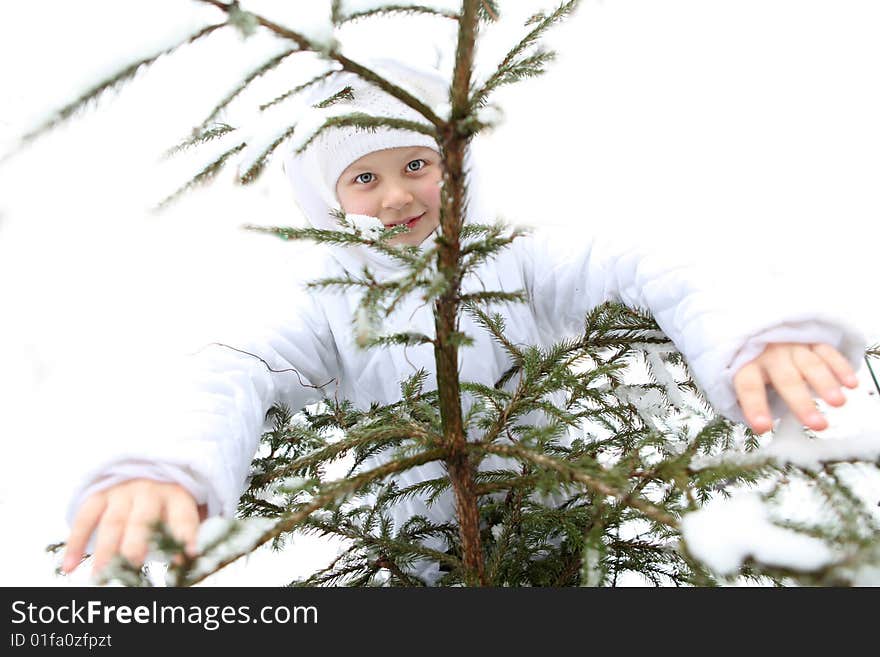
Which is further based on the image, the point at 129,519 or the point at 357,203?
the point at 357,203

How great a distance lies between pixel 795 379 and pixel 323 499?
48 centimetres

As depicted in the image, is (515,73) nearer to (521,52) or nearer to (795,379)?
(521,52)

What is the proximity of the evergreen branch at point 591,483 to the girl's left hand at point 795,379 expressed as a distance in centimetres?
16

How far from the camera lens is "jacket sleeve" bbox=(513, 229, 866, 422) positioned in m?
0.60

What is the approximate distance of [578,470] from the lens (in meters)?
0.51

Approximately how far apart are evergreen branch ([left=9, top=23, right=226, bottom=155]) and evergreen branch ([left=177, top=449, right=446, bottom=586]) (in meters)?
0.35

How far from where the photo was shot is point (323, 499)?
530 mm

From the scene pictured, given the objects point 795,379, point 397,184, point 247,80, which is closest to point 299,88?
point 247,80

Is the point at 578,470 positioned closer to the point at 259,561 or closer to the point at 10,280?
the point at 259,561

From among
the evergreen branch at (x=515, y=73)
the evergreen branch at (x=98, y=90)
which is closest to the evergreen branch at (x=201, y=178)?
the evergreen branch at (x=98, y=90)

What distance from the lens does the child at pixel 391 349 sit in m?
0.59

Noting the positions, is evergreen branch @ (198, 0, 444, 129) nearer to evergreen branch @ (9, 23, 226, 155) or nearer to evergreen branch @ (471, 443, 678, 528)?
evergreen branch @ (9, 23, 226, 155)

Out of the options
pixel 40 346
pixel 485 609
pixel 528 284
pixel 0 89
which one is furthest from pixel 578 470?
pixel 40 346

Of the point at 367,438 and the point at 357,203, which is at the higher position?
the point at 357,203
